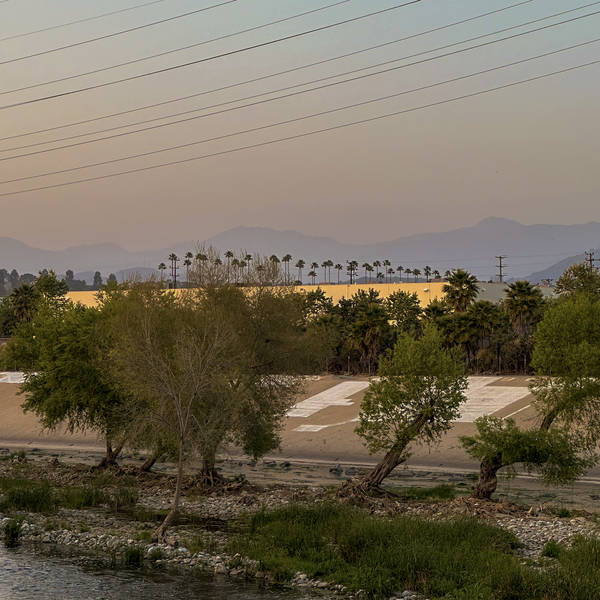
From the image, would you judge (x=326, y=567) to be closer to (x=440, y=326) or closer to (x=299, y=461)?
(x=299, y=461)

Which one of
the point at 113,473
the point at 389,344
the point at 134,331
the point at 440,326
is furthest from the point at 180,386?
the point at 389,344

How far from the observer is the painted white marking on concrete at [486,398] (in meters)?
67.3

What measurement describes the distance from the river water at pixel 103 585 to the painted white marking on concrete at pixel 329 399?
39.0 metres

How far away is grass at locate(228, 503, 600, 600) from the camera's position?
2792cm

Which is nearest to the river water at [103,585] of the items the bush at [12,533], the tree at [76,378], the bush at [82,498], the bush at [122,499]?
the bush at [12,533]

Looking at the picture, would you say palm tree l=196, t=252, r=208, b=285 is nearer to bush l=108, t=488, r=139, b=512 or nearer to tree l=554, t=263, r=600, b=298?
bush l=108, t=488, r=139, b=512

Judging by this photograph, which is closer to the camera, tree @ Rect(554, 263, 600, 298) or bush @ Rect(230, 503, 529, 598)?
bush @ Rect(230, 503, 529, 598)

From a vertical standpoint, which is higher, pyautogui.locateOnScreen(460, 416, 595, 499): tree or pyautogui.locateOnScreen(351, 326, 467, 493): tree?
pyautogui.locateOnScreen(351, 326, 467, 493): tree

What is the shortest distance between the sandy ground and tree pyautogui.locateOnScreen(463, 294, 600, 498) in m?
4.70

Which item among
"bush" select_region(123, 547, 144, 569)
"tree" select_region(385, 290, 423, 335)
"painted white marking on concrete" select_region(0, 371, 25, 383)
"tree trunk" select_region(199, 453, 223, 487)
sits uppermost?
"tree" select_region(385, 290, 423, 335)

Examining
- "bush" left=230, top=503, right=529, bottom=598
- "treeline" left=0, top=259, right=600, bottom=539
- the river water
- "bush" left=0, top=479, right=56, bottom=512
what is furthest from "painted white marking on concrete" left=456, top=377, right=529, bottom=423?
the river water

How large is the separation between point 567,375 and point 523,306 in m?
48.0

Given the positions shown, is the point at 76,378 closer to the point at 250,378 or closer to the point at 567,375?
the point at 250,378

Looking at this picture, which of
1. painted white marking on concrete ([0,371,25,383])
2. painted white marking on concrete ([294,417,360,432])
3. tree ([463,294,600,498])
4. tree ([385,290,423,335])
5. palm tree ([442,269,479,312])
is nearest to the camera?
tree ([463,294,600,498])
